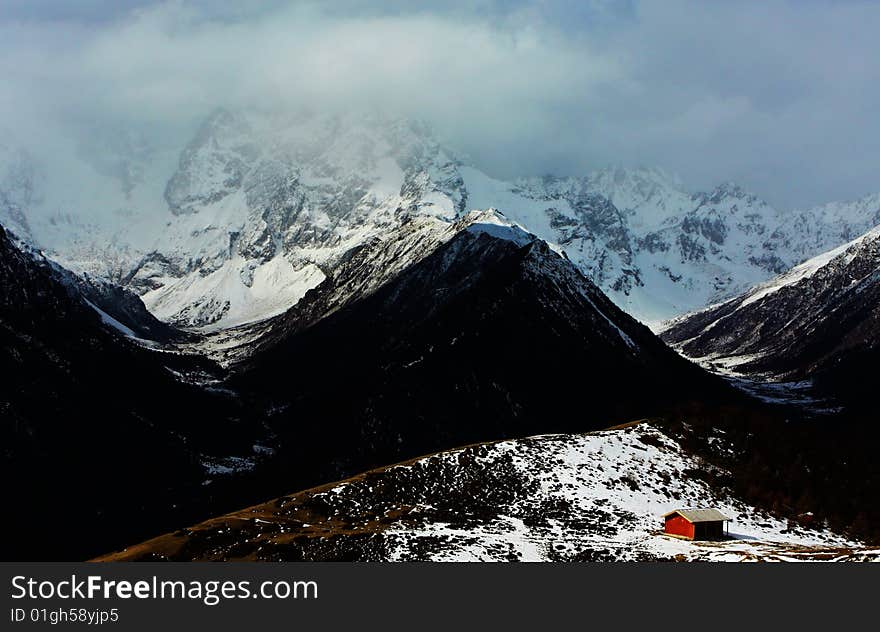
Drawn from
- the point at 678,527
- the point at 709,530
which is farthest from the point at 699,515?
the point at 678,527

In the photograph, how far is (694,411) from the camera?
184 meters

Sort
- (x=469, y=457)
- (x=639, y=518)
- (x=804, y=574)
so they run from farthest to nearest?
(x=469, y=457)
(x=639, y=518)
(x=804, y=574)

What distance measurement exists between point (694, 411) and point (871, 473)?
30486mm

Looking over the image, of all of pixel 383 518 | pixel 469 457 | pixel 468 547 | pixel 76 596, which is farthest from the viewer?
pixel 469 457

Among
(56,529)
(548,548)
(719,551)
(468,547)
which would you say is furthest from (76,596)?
(56,529)

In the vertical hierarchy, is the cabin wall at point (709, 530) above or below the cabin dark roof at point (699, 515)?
below

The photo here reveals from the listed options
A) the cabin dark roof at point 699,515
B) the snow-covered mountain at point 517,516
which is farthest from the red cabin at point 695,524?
the snow-covered mountain at point 517,516

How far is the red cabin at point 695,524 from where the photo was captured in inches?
4914

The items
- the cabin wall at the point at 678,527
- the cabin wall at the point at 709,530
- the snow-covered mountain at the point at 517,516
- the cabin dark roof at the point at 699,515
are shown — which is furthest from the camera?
the cabin dark roof at the point at 699,515

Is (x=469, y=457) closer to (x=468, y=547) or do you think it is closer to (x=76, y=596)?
(x=468, y=547)

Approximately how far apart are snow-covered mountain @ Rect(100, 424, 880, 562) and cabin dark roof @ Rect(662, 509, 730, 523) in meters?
3.19

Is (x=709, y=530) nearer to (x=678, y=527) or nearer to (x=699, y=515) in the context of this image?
(x=699, y=515)

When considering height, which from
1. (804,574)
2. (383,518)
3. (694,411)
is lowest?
(804,574)

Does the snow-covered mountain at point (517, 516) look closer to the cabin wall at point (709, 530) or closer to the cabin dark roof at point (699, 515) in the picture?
the cabin wall at point (709, 530)
